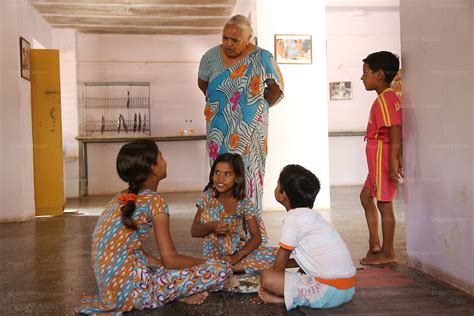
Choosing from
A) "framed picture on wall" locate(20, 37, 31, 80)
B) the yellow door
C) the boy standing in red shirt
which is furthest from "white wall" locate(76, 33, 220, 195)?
the boy standing in red shirt

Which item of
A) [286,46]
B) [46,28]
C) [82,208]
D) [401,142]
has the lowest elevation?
[82,208]

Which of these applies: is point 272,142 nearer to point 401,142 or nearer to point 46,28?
point 401,142

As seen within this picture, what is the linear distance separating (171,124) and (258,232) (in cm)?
639

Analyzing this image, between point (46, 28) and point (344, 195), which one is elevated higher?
point (46, 28)

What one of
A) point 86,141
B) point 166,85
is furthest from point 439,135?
point 166,85

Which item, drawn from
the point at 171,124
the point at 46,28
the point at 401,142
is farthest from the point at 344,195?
the point at 46,28

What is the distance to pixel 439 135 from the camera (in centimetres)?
229

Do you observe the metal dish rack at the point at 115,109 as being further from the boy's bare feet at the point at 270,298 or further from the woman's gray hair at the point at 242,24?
the boy's bare feet at the point at 270,298

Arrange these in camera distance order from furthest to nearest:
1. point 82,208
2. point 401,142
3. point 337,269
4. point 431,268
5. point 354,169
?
point 354,169
point 82,208
point 401,142
point 431,268
point 337,269

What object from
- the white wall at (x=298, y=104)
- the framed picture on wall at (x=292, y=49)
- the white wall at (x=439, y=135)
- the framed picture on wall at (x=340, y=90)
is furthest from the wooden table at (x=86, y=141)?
the white wall at (x=439, y=135)

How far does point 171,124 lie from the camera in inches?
340

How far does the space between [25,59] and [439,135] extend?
15.6ft

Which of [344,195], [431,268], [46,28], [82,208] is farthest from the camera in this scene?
[46,28]

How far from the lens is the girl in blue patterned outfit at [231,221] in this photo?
2455 mm
